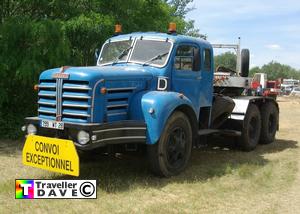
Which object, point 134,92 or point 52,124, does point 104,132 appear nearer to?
point 52,124

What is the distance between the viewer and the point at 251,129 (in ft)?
33.7

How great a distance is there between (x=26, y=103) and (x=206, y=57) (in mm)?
4928

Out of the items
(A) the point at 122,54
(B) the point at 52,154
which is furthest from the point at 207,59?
(B) the point at 52,154

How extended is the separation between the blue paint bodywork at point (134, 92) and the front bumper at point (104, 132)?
0.13m

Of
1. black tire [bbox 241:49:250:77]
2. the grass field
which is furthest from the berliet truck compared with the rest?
black tire [bbox 241:49:250:77]

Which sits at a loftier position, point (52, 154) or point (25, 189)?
point (52, 154)

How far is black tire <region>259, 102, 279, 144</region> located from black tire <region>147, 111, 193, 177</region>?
3.96 m

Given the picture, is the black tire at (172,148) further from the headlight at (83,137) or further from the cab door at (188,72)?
the headlight at (83,137)

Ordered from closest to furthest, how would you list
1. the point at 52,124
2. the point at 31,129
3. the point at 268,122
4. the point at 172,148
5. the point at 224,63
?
1. the point at 52,124
2. the point at 31,129
3. the point at 172,148
4. the point at 268,122
5. the point at 224,63

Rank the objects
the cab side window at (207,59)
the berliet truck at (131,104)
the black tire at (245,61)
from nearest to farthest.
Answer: the berliet truck at (131,104), the cab side window at (207,59), the black tire at (245,61)

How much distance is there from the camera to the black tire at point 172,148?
6750 millimetres

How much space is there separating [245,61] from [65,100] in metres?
5.37

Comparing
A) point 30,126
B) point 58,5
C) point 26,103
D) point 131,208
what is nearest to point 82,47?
point 58,5

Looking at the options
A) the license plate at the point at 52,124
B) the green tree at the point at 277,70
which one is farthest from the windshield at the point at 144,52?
the green tree at the point at 277,70
